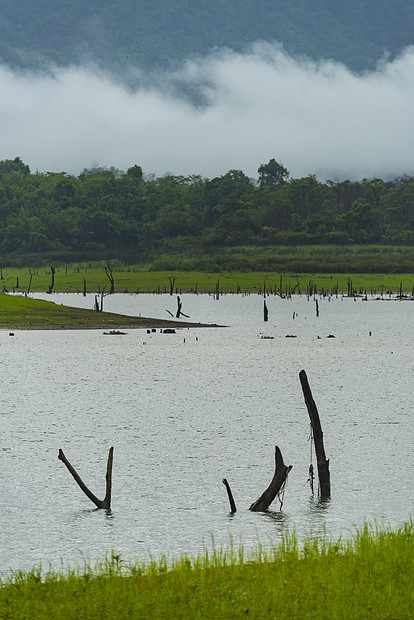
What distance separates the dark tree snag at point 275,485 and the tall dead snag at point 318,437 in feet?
5.10

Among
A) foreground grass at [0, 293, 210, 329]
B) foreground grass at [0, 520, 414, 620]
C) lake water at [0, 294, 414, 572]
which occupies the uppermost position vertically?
foreground grass at [0, 293, 210, 329]

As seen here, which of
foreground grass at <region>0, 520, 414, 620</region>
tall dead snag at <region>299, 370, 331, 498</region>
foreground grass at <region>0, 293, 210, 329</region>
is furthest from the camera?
foreground grass at <region>0, 293, 210, 329</region>

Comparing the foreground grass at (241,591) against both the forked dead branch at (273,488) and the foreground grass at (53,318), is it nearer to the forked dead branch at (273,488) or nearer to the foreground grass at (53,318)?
the forked dead branch at (273,488)

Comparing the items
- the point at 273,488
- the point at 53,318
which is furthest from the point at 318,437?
the point at 53,318

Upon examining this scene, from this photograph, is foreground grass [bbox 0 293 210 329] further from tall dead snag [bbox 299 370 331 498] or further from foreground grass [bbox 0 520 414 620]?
foreground grass [bbox 0 520 414 620]

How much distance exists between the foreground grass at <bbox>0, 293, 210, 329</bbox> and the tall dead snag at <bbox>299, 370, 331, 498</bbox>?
73.9 metres

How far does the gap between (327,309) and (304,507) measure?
5578 inches

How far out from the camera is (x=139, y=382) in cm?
6103

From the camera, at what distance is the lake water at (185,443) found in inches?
934

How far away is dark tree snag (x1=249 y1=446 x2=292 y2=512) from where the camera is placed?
23.6 meters

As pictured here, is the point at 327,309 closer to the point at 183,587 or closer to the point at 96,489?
the point at 96,489

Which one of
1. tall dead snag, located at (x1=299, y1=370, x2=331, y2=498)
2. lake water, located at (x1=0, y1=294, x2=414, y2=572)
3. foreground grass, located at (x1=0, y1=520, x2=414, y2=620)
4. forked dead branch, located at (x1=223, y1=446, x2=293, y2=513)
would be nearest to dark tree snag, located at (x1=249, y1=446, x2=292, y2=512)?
forked dead branch, located at (x1=223, y1=446, x2=293, y2=513)

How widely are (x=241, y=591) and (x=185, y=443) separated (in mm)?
22265

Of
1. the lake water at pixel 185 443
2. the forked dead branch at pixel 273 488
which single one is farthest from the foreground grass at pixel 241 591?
the forked dead branch at pixel 273 488
